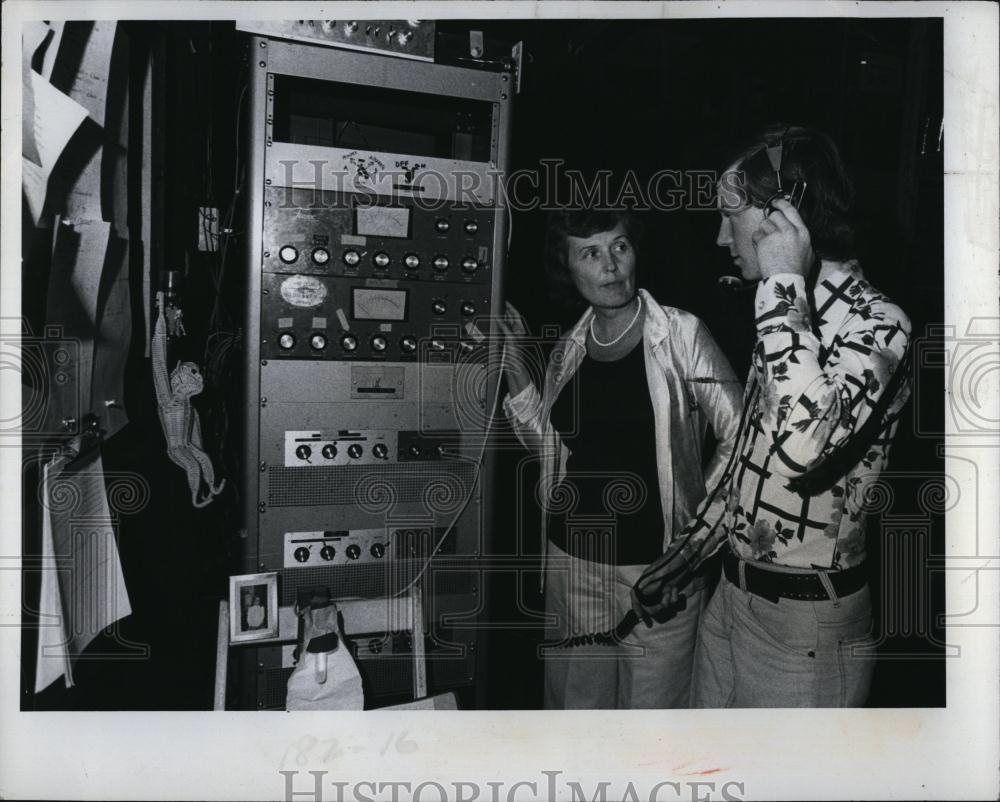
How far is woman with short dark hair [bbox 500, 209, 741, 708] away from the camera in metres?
2.11

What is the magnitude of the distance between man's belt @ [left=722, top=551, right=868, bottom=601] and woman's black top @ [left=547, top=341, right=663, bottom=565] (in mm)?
229

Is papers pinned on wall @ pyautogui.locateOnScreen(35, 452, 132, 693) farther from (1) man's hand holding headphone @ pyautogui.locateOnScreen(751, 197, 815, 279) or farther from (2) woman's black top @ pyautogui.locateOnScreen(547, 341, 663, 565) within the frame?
(1) man's hand holding headphone @ pyautogui.locateOnScreen(751, 197, 815, 279)

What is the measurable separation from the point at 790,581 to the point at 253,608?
4.70ft

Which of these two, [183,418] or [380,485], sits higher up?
[183,418]

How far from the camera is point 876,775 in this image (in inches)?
84.4

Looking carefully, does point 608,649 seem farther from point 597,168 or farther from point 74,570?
point 74,570

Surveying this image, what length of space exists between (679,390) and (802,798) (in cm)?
116

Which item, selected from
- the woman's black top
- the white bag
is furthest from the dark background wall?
the white bag

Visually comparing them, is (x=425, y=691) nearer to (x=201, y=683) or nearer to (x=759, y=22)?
(x=201, y=683)

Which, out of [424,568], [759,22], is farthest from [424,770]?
[759,22]

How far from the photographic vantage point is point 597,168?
2.09 m

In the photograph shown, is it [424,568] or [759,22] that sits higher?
[759,22]

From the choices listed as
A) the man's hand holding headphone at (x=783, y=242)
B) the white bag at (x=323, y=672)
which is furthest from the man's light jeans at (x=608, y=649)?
the man's hand holding headphone at (x=783, y=242)

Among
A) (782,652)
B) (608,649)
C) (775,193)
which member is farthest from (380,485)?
(775,193)
